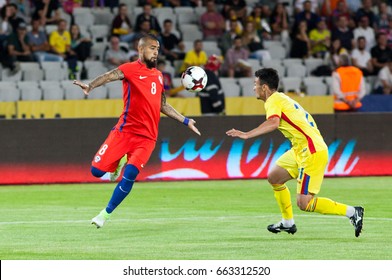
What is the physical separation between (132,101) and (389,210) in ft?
14.3

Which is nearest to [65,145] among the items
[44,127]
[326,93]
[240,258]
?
[44,127]

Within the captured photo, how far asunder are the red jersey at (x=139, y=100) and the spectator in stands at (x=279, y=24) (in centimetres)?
1499

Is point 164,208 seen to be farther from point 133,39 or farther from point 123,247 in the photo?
point 133,39

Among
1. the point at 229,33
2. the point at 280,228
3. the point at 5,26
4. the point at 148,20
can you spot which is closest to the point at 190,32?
the point at 229,33

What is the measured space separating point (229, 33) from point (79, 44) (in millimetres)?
3894

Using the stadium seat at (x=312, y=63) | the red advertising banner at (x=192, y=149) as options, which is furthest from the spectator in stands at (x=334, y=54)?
the red advertising banner at (x=192, y=149)

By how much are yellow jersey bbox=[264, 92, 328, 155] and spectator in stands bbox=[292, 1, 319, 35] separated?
15.8m

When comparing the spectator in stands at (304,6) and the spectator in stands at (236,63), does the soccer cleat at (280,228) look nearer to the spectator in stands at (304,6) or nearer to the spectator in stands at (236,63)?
the spectator in stands at (236,63)

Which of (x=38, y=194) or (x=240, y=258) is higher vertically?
(x=240, y=258)

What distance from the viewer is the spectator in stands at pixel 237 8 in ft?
95.0

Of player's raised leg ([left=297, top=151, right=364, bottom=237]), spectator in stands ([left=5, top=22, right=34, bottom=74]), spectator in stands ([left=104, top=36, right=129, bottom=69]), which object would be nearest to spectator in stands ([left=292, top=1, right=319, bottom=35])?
spectator in stands ([left=104, top=36, right=129, bottom=69])

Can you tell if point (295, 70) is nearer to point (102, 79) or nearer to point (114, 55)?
point (114, 55)

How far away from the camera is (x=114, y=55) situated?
85.6ft

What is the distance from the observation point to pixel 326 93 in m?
27.1
